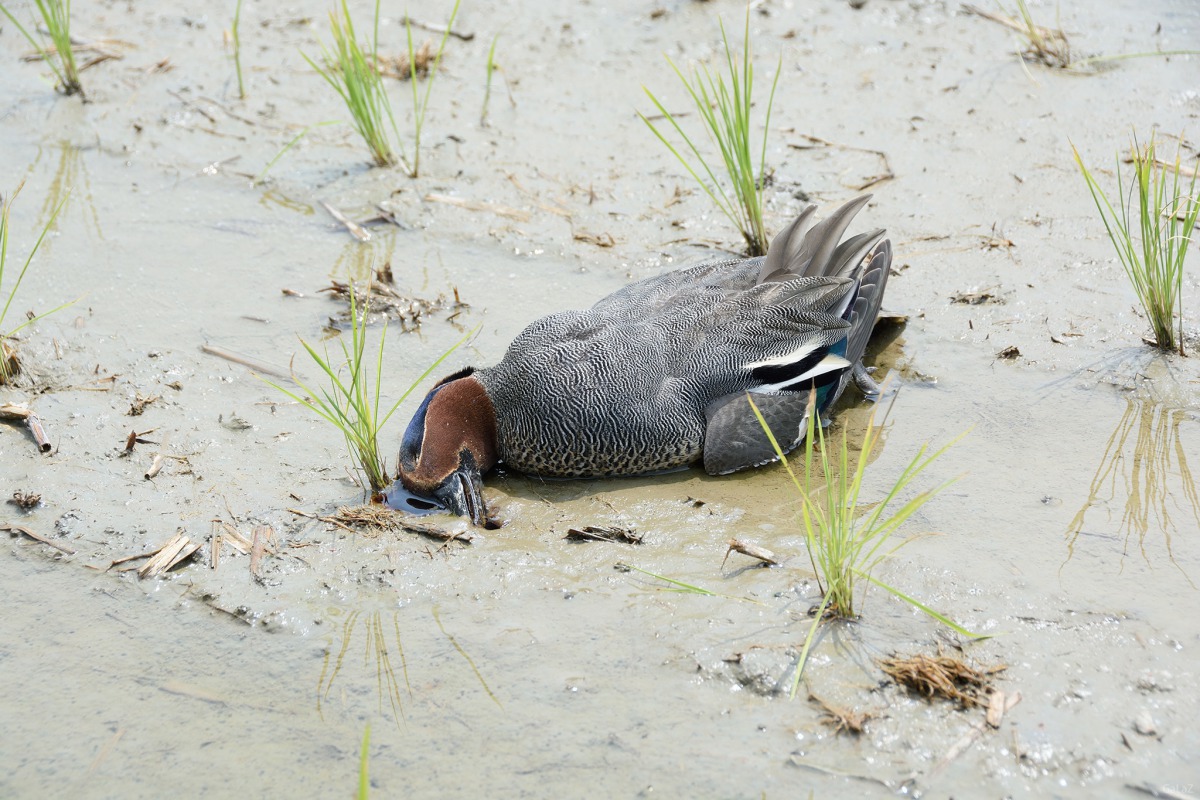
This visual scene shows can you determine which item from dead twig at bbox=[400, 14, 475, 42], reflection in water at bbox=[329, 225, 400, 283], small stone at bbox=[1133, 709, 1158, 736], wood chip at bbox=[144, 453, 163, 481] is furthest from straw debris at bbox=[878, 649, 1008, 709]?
dead twig at bbox=[400, 14, 475, 42]

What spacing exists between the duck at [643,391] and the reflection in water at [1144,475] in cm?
120

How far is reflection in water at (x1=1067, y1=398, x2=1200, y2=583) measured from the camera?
4.19 metres

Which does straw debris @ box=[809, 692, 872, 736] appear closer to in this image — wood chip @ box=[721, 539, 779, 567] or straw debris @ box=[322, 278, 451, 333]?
wood chip @ box=[721, 539, 779, 567]

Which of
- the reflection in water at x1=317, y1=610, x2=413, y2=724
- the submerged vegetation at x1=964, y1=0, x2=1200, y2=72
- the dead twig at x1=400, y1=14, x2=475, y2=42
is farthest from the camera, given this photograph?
the dead twig at x1=400, y1=14, x2=475, y2=42

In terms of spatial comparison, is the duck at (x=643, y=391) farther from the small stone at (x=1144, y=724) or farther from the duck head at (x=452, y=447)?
the small stone at (x=1144, y=724)

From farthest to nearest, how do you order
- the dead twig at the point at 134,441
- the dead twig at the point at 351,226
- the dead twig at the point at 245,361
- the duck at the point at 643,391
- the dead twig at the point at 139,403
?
the dead twig at the point at 351,226 → the dead twig at the point at 245,361 → the dead twig at the point at 139,403 → the dead twig at the point at 134,441 → the duck at the point at 643,391

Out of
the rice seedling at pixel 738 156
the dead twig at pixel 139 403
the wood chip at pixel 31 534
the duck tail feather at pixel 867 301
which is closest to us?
the wood chip at pixel 31 534

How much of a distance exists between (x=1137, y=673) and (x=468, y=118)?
551cm

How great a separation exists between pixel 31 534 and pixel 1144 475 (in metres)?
4.53

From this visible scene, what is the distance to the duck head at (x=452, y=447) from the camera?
4.43m

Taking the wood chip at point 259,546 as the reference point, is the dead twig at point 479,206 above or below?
above

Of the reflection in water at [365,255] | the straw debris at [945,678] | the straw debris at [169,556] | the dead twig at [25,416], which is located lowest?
the straw debris at [945,678]

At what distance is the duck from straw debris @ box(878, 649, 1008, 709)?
57.9 inches

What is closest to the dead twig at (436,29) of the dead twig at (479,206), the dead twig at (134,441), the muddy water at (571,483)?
the muddy water at (571,483)
